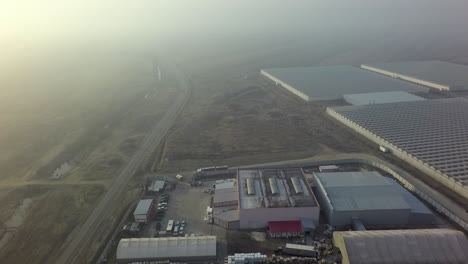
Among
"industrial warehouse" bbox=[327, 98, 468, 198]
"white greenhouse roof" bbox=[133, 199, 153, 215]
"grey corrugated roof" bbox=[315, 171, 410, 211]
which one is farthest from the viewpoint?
"industrial warehouse" bbox=[327, 98, 468, 198]

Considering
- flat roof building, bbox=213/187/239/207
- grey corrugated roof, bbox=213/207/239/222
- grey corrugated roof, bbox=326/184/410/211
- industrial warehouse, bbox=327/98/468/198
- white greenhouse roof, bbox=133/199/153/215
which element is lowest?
grey corrugated roof, bbox=213/207/239/222

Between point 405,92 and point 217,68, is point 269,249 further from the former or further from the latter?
point 217,68

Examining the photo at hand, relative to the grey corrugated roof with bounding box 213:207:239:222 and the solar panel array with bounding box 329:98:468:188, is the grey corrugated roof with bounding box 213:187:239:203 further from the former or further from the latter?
the solar panel array with bounding box 329:98:468:188

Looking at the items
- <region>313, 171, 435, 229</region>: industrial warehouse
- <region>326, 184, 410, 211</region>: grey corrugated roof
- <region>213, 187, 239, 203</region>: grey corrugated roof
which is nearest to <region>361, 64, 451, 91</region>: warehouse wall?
<region>313, 171, 435, 229</region>: industrial warehouse

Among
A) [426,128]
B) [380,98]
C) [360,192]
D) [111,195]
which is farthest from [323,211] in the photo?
[380,98]

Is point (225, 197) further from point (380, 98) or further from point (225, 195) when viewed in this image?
point (380, 98)

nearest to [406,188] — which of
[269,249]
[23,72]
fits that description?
[269,249]

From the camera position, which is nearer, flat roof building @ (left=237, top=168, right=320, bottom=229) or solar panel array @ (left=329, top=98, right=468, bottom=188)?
flat roof building @ (left=237, top=168, right=320, bottom=229)
